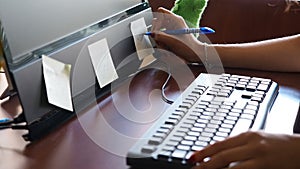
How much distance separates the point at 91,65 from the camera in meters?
0.94

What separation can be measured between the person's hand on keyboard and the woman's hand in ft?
1.86

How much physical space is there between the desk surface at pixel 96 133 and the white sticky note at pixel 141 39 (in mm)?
111

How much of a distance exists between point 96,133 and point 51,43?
0.21 m

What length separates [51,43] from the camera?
0.85 metres

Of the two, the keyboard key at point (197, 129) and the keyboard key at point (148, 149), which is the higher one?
the keyboard key at point (148, 149)

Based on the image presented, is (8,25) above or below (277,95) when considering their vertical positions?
above

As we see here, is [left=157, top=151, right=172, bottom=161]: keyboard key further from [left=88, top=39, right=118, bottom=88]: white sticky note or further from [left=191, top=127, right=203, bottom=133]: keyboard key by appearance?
[left=88, top=39, right=118, bottom=88]: white sticky note

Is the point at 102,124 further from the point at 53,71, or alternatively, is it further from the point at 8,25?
the point at 8,25

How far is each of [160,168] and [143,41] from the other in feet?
1.89

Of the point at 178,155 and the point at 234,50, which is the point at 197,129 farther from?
the point at 234,50

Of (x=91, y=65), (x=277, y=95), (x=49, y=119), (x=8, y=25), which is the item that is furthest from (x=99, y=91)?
(x=277, y=95)

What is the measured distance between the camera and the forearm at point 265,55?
1161 millimetres

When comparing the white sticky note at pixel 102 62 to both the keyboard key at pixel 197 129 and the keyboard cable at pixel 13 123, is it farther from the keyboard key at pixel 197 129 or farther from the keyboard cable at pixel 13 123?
the keyboard key at pixel 197 129

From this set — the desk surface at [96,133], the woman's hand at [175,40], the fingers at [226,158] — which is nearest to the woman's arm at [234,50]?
the woman's hand at [175,40]
